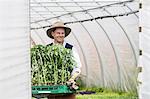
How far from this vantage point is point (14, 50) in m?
3.25

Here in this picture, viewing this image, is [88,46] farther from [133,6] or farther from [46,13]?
[133,6]

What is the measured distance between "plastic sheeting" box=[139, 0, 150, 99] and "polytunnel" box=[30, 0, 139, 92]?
7784mm

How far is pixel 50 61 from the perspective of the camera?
6.01m

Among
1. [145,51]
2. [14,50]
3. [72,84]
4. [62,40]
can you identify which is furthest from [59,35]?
[14,50]

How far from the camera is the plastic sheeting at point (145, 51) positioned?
574cm

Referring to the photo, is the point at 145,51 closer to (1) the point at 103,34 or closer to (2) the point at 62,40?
(2) the point at 62,40

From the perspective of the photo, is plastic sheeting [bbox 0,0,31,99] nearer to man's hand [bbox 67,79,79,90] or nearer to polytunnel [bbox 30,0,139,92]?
man's hand [bbox 67,79,79,90]

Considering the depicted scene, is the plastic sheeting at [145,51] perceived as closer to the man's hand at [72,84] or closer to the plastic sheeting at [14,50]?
the man's hand at [72,84]

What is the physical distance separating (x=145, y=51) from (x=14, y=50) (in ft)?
9.30

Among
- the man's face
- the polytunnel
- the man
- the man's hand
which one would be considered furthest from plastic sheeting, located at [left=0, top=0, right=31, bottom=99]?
the polytunnel

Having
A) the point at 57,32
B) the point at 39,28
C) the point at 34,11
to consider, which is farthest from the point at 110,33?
the point at 57,32

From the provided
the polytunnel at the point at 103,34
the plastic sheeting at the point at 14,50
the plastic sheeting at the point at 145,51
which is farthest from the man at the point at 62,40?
the polytunnel at the point at 103,34

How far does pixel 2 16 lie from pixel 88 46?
14.0 meters

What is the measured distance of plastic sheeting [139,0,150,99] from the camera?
18.8ft
